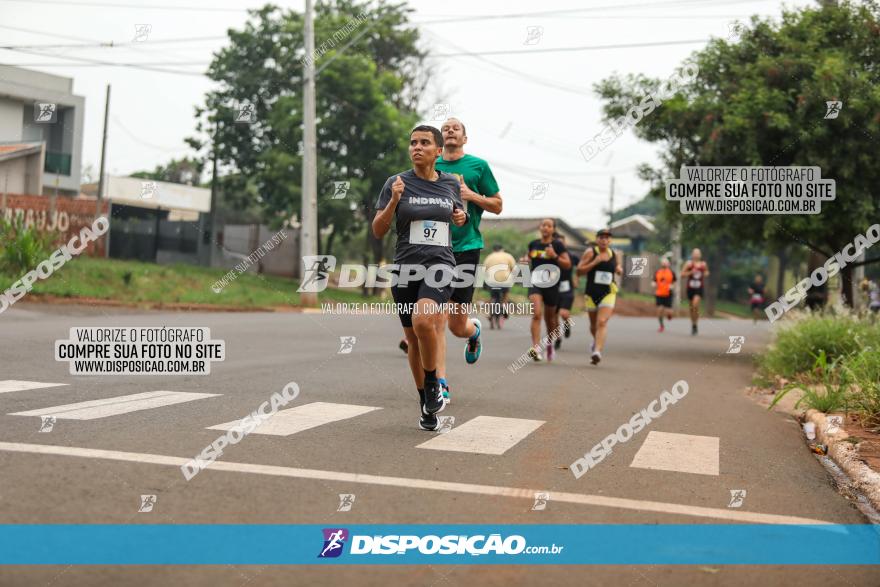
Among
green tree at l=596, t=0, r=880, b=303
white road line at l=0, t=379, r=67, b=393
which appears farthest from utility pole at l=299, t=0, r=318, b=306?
white road line at l=0, t=379, r=67, b=393

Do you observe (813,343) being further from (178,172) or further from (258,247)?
(178,172)

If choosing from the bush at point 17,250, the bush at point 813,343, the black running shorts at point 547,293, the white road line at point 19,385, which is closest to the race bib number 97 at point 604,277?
the black running shorts at point 547,293

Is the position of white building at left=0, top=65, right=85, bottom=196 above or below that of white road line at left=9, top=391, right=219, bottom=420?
above

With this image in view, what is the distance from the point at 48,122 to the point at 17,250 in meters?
23.7

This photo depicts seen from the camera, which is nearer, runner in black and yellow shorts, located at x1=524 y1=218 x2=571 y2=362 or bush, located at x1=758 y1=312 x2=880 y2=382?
bush, located at x1=758 y1=312 x2=880 y2=382

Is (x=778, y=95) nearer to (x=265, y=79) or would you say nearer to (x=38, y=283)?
(x=38, y=283)

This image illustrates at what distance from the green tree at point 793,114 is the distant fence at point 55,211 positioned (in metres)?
16.9

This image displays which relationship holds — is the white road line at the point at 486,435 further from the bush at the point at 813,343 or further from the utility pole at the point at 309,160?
the utility pole at the point at 309,160

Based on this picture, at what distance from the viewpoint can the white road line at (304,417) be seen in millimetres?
6715

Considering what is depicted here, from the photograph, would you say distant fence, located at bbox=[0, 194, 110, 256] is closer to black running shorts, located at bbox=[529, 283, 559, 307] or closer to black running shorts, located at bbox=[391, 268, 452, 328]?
black running shorts, located at bbox=[529, 283, 559, 307]

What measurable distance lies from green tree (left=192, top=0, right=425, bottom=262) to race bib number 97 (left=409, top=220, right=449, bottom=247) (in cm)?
2924

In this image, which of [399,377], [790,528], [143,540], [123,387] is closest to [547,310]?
[399,377]

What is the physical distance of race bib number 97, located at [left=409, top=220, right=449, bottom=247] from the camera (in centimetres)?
682

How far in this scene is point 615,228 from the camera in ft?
270
